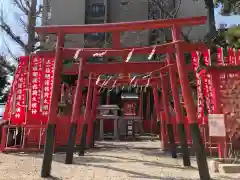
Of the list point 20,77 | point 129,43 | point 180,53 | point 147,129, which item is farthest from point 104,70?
point 129,43

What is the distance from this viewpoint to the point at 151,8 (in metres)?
25.1

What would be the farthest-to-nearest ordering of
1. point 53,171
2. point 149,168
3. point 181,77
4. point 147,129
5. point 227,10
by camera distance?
1. point 147,129
2. point 227,10
3. point 149,168
4. point 53,171
5. point 181,77

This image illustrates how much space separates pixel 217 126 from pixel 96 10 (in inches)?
845

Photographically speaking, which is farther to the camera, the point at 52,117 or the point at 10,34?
the point at 10,34

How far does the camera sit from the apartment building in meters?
24.8

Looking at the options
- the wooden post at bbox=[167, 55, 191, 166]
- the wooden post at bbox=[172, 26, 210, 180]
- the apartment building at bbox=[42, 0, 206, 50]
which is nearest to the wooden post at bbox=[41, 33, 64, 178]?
the wooden post at bbox=[172, 26, 210, 180]

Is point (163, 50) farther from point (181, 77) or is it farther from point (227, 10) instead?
point (227, 10)

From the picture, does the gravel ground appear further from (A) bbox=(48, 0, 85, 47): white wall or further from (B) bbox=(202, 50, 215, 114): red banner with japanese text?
(A) bbox=(48, 0, 85, 47): white wall

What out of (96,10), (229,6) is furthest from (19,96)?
(96,10)

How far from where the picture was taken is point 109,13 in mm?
26266

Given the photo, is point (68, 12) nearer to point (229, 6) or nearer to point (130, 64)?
point (229, 6)

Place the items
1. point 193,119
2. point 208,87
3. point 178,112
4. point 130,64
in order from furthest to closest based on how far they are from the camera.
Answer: point 208,87
point 130,64
point 178,112
point 193,119

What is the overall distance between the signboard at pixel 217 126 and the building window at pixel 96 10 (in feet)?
68.2

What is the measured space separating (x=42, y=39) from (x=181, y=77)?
12777mm
